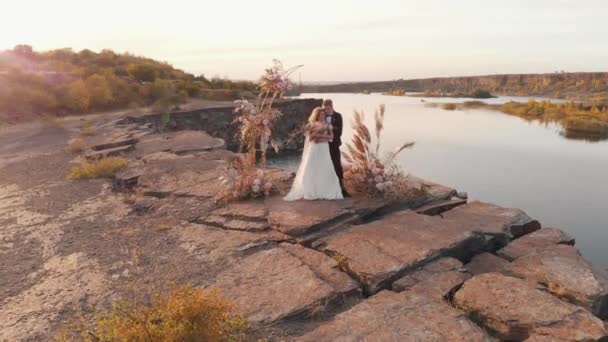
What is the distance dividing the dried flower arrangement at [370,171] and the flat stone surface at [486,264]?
6.27 feet

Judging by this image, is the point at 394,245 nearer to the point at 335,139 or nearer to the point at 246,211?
the point at 246,211

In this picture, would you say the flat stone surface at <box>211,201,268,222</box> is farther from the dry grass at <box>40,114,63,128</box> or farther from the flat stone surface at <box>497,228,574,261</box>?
the dry grass at <box>40,114,63,128</box>

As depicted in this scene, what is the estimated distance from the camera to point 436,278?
14.3 feet

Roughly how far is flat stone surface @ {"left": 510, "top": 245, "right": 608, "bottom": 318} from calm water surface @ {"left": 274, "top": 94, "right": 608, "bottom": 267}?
12.5ft

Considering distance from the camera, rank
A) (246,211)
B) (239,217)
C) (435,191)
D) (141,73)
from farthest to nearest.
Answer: (141,73) < (435,191) < (246,211) < (239,217)

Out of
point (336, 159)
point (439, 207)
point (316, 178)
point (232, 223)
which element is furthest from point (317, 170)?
point (439, 207)

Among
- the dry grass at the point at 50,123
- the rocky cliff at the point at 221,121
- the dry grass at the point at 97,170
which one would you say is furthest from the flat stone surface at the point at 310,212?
the dry grass at the point at 50,123

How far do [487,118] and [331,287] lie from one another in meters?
43.7

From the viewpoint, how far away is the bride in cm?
699

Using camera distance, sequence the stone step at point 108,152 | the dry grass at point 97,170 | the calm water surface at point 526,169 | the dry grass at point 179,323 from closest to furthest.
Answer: the dry grass at point 179,323, the dry grass at point 97,170, the stone step at point 108,152, the calm water surface at point 526,169

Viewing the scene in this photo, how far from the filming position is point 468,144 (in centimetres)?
2580

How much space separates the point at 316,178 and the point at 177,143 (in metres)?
7.43

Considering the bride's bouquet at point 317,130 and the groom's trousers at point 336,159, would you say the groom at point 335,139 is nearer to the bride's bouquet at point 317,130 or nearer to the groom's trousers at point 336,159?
the groom's trousers at point 336,159

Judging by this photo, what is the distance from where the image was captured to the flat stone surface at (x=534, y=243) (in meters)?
5.27
